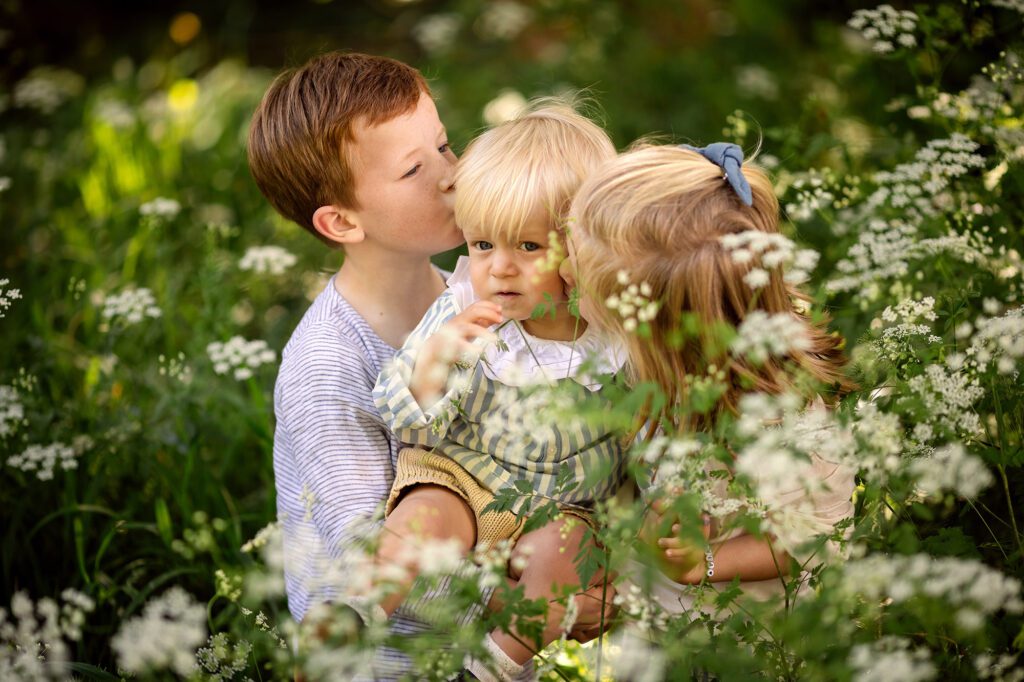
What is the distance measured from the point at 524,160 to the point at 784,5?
4.03 meters

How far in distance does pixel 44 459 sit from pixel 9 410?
226 mm

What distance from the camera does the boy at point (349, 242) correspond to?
2.30 meters

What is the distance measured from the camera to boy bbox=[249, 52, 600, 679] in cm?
230

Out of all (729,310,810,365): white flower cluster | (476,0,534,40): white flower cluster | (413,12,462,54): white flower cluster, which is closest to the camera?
(729,310,810,365): white flower cluster

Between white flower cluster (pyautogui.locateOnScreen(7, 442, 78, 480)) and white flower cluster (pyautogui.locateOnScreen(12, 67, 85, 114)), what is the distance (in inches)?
107

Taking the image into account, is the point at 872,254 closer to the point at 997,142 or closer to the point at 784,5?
the point at 997,142

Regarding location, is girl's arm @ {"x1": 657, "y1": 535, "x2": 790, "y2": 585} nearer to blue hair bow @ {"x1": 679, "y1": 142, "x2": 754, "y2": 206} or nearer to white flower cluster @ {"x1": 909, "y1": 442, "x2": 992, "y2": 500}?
white flower cluster @ {"x1": 909, "y1": 442, "x2": 992, "y2": 500}

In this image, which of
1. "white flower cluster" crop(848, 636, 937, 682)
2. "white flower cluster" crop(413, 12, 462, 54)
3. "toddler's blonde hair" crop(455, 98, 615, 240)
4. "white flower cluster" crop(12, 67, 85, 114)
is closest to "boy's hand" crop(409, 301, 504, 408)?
"toddler's blonde hair" crop(455, 98, 615, 240)

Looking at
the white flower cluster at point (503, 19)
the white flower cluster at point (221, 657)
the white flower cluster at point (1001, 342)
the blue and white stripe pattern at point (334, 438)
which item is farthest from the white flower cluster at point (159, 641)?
the white flower cluster at point (503, 19)

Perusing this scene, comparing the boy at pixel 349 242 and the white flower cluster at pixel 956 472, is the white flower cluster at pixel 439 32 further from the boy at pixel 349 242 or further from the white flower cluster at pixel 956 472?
→ the white flower cluster at pixel 956 472

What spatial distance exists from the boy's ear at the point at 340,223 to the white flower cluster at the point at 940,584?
4.98 ft

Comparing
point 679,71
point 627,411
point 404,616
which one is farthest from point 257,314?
point 679,71

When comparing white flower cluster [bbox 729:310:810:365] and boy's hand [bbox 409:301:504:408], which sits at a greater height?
white flower cluster [bbox 729:310:810:365]

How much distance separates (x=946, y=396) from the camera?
180 cm
